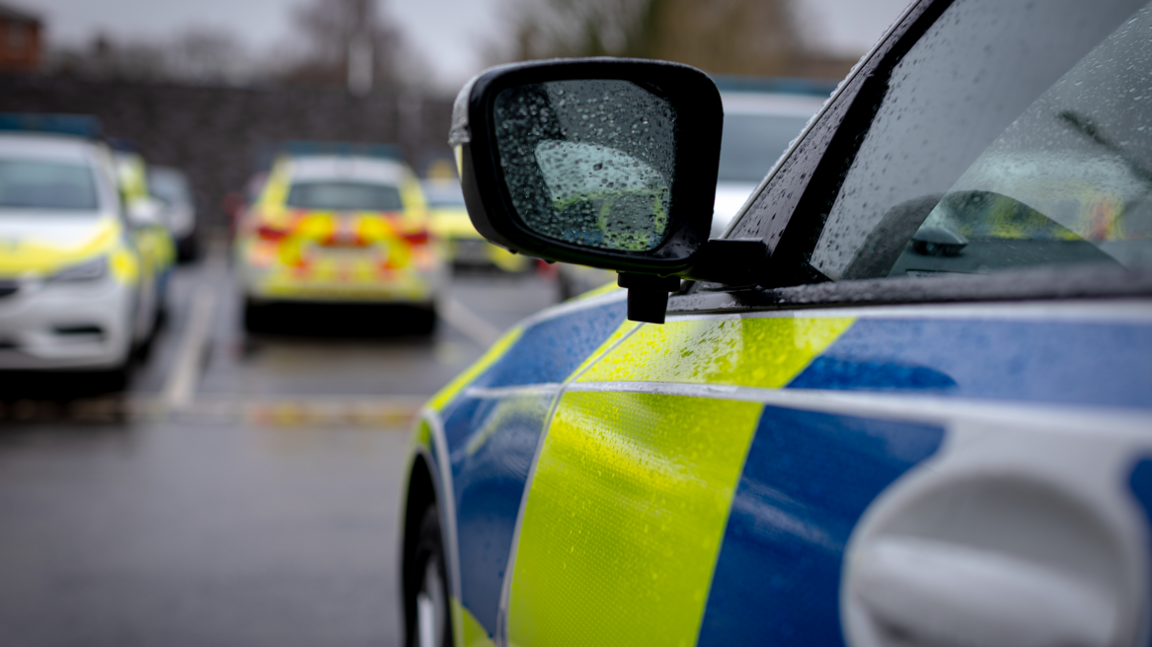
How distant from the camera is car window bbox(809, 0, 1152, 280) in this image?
3.87 ft

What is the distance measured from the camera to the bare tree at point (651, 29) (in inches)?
1077

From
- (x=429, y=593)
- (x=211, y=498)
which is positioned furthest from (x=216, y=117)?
A: (x=429, y=593)

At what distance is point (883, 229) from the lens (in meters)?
1.22

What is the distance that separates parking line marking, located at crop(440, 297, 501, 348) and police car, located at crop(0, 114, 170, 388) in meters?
3.11

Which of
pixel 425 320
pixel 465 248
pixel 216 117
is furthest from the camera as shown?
pixel 216 117

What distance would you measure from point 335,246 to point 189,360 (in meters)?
1.66

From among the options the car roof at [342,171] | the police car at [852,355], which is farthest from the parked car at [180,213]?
the police car at [852,355]

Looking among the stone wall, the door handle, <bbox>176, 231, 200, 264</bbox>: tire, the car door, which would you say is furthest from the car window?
the stone wall

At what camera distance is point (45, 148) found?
304 inches

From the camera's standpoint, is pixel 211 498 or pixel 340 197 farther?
pixel 340 197

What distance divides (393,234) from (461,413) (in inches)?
287

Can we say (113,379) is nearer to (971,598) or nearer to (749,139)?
(749,139)

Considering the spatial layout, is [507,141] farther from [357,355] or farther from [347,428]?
[357,355]

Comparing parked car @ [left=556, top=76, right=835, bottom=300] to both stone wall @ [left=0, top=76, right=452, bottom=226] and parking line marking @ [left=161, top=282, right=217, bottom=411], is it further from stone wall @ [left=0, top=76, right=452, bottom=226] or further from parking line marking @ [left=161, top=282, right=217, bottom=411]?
stone wall @ [left=0, top=76, right=452, bottom=226]
